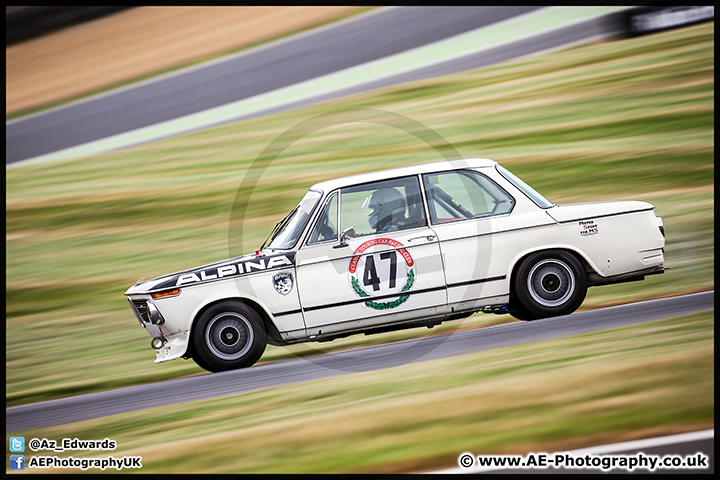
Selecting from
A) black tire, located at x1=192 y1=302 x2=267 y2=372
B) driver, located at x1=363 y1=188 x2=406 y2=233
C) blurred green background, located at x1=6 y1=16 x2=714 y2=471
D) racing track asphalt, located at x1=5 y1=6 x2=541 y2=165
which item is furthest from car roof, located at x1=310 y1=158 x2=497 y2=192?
racing track asphalt, located at x1=5 y1=6 x2=541 y2=165

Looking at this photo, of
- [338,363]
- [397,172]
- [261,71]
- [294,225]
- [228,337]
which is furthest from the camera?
[261,71]

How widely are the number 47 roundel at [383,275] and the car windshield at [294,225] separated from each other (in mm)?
681

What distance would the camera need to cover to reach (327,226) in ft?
21.4

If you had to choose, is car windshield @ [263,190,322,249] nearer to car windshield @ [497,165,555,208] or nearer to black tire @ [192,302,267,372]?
black tire @ [192,302,267,372]

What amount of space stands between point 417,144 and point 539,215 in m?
4.85

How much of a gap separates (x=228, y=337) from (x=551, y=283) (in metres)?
3.31

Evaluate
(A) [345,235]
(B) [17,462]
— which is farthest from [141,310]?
(A) [345,235]

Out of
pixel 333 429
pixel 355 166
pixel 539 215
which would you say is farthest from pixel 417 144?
pixel 333 429

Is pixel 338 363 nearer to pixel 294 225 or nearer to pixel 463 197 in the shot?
pixel 294 225

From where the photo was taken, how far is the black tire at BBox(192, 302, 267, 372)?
20.8 ft

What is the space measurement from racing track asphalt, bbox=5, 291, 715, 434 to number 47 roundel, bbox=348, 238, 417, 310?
61 cm

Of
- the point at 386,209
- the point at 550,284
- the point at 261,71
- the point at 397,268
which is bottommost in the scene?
the point at 550,284

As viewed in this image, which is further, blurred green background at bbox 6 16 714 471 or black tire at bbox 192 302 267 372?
blurred green background at bbox 6 16 714 471

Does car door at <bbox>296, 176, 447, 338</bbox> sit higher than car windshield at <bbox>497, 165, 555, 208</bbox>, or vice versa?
car windshield at <bbox>497, 165, 555, 208</bbox>
